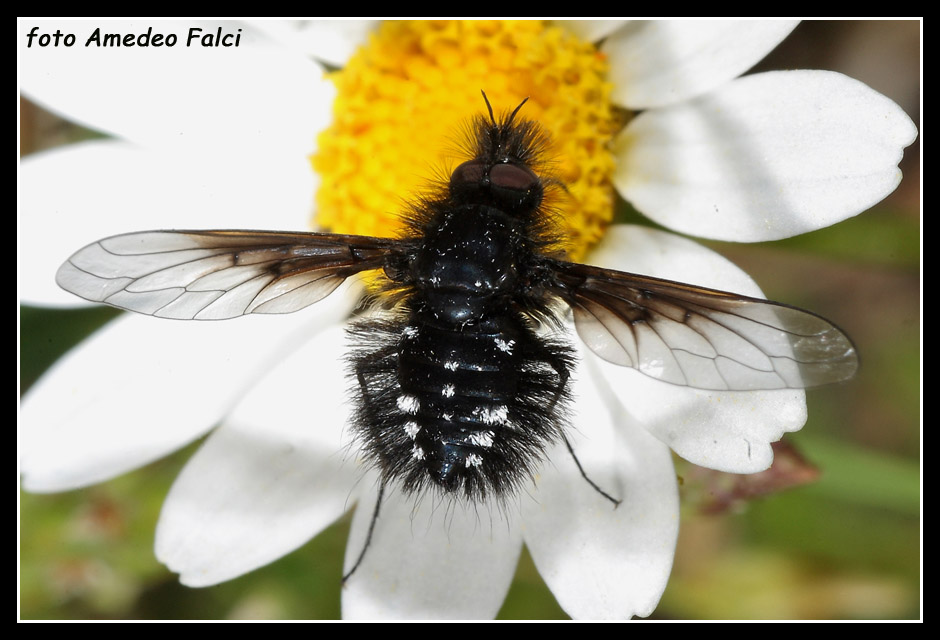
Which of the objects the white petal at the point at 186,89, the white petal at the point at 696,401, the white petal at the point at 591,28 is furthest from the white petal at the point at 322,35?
the white petal at the point at 696,401

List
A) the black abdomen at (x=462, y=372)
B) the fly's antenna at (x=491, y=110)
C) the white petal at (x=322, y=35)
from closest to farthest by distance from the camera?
the black abdomen at (x=462, y=372) → the fly's antenna at (x=491, y=110) → the white petal at (x=322, y=35)

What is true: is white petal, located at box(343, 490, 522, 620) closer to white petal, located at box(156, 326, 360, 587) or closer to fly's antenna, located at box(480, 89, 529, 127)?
white petal, located at box(156, 326, 360, 587)

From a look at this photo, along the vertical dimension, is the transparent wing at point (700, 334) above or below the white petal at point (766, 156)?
below

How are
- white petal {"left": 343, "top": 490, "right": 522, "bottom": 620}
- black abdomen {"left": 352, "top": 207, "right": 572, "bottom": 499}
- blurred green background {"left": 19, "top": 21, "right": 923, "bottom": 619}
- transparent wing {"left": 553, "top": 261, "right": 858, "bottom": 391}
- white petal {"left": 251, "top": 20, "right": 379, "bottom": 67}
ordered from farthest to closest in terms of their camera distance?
blurred green background {"left": 19, "top": 21, "right": 923, "bottom": 619} < white petal {"left": 251, "top": 20, "right": 379, "bottom": 67} < white petal {"left": 343, "top": 490, "right": 522, "bottom": 620} < black abdomen {"left": 352, "top": 207, "right": 572, "bottom": 499} < transparent wing {"left": 553, "top": 261, "right": 858, "bottom": 391}

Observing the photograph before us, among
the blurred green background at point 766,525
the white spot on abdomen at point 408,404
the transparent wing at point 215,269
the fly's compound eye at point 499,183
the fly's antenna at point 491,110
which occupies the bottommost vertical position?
the blurred green background at point 766,525

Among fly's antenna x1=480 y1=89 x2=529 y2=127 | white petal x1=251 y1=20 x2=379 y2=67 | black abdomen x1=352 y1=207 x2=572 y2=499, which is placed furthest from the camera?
white petal x1=251 y1=20 x2=379 y2=67

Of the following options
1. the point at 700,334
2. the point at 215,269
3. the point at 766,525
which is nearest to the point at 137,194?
the point at 215,269

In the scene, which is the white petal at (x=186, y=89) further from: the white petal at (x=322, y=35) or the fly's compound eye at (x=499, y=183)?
the fly's compound eye at (x=499, y=183)

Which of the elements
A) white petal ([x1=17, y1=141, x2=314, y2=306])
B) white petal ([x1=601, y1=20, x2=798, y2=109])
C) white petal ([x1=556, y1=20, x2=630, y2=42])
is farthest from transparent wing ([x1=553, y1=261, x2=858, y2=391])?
white petal ([x1=17, y1=141, x2=314, y2=306])
